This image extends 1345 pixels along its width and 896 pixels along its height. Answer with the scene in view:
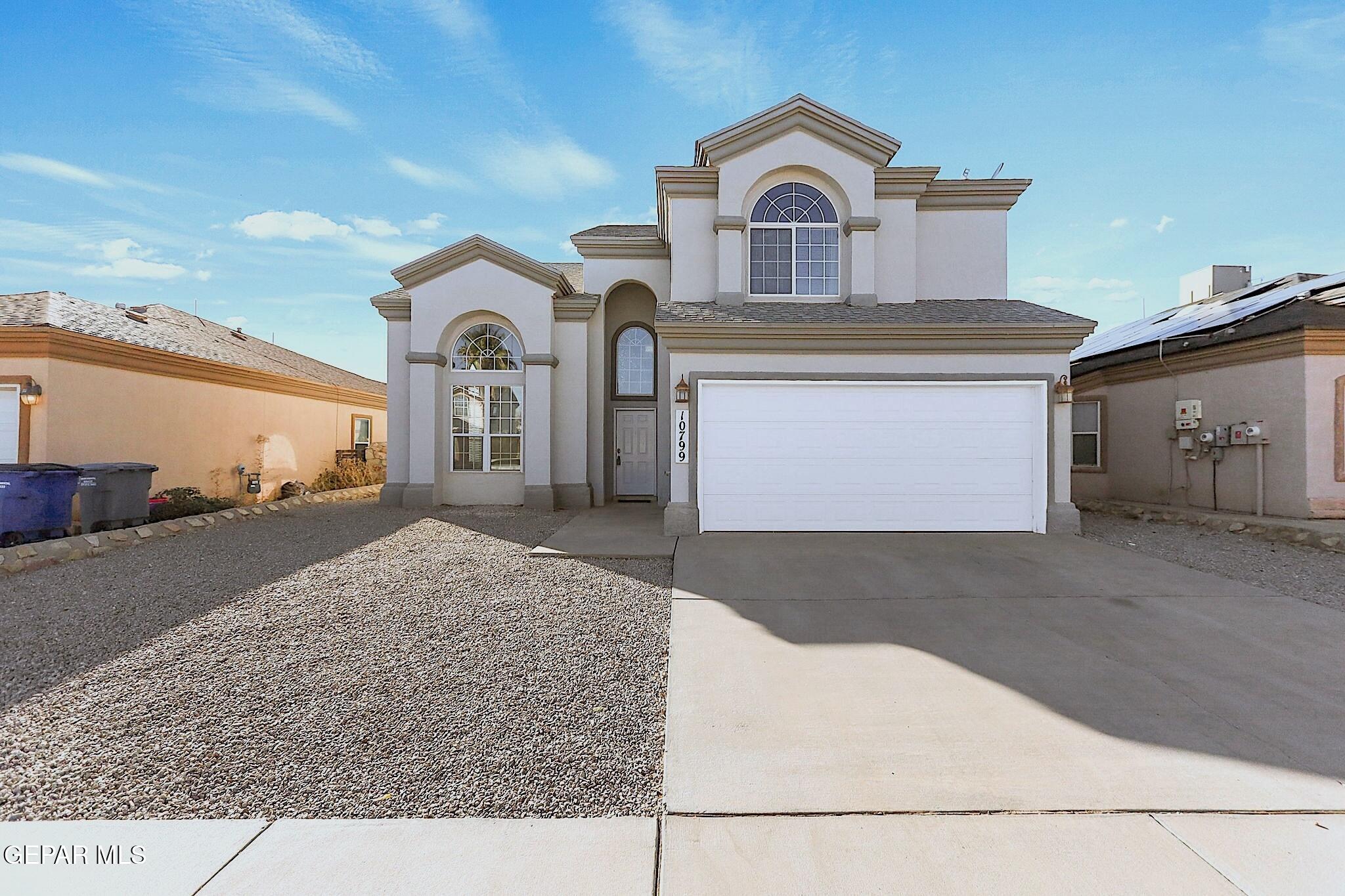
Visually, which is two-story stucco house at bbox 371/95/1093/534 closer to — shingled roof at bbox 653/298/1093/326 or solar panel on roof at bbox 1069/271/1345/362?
shingled roof at bbox 653/298/1093/326

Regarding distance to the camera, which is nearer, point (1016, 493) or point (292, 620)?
point (292, 620)

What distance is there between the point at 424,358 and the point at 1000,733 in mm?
11852

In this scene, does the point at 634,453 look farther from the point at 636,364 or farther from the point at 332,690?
the point at 332,690

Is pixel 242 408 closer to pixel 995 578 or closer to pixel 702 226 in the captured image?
pixel 702 226

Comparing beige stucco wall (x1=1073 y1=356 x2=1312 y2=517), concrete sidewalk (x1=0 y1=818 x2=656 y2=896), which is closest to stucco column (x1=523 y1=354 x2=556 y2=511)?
concrete sidewalk (x1=0 y1=818 x2=656 y2=896)

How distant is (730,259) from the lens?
1083 centimetres

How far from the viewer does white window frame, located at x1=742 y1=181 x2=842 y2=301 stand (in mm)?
11000

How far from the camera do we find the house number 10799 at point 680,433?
9.05 m

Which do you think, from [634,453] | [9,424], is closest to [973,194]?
[634,453]

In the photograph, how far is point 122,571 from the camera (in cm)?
693

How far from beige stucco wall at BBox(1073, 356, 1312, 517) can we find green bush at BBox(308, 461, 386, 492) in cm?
1832

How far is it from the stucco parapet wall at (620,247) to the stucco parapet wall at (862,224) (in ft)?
13.3

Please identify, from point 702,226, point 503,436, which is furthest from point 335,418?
point 702,226

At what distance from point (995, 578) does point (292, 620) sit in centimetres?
703
